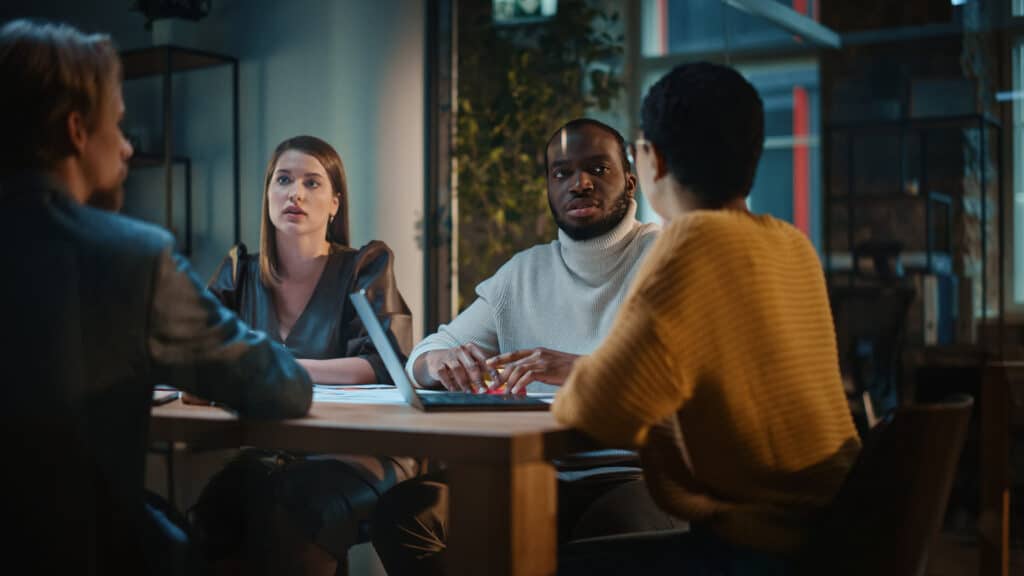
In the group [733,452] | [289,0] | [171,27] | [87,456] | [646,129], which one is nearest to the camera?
[87,456]

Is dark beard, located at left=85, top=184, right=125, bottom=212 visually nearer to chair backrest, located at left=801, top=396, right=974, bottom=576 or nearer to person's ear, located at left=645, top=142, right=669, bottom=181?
person's ear, located at left=645, top=142, right=669, bottom=181

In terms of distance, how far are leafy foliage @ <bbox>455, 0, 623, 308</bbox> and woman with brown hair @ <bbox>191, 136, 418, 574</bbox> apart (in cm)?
154

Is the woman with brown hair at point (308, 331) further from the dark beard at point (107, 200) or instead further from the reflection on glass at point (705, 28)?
the reflection on glass at point (705, 28)

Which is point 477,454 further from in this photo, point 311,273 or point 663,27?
point 663,27

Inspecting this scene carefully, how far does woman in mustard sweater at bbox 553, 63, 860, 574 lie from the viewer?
136cm

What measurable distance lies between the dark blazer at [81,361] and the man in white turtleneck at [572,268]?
39.6 inches

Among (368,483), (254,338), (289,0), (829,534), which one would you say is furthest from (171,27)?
(829,534)

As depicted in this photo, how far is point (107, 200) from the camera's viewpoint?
4.48ft

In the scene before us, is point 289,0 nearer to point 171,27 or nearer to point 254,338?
point 171,27

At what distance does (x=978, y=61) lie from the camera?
327 cm

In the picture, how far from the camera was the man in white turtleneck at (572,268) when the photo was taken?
7.88ft

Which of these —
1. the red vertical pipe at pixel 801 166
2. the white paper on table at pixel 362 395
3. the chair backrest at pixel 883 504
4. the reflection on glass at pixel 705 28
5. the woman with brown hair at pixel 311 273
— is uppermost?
the reflection on glass at pixel 705 28

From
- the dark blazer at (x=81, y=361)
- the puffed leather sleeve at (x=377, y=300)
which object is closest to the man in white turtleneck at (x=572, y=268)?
the puffed leather sleeve at (x=377, y=300)

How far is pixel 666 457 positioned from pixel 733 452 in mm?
91
